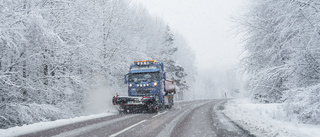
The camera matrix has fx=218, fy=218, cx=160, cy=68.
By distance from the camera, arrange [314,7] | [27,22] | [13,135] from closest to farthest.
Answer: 1. [13,135]
2. [314,7]
3. [27,22]

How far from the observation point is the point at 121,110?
45.5ft

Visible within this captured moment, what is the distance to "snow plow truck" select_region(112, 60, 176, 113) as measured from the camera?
12.9 m

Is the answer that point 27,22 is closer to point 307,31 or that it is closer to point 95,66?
point 95,66

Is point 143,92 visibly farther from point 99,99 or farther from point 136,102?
point 99,99

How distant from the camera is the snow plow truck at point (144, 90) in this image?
12.9 meters

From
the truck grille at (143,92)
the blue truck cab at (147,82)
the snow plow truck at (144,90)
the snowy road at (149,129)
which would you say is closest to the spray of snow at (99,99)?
the snow plow truck at (144,90)

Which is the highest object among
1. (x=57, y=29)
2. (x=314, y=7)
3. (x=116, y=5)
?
(x=116, y=5)

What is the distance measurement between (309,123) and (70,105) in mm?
11393

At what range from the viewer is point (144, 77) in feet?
46.2

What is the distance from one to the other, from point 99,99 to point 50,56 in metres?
7.17

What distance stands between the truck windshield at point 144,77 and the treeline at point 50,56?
3.06m

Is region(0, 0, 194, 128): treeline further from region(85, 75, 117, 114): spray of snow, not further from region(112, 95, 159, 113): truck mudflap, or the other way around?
region(112, 95, 159, 113): truck mudflap

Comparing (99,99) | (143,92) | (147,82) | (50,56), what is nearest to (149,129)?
(143,92)

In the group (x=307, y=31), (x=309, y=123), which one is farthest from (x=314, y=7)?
(x=309, y=123)
